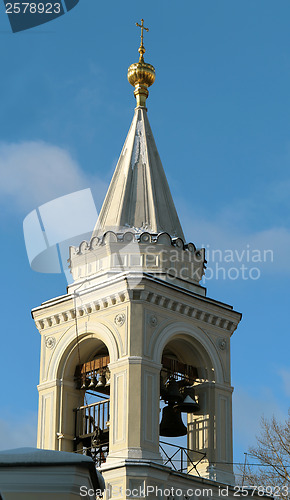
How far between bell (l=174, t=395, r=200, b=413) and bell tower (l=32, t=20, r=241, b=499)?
2 cm

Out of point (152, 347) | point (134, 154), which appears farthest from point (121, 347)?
point (134, 154)

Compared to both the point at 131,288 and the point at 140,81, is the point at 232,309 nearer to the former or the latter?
the point at 131,288

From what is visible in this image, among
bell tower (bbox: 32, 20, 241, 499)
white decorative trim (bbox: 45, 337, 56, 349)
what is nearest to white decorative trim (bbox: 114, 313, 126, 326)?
bell tower (bbox: 32, 20, 241, 499)

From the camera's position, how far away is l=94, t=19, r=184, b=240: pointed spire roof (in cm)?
2731

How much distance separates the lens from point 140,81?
29.6 metres

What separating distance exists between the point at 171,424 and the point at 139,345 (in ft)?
6.76

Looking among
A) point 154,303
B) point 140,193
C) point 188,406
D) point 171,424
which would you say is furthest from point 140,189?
point 171,424

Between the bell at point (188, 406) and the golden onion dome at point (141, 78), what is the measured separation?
781 centimetres

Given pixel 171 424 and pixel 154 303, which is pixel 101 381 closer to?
pixel 171 424

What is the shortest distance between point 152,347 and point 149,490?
3242mm

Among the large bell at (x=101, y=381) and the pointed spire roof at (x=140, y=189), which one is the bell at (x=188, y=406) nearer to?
the large bell at (x=101, y=381)

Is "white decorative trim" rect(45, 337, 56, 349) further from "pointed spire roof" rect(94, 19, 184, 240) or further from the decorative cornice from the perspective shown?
"pointed spire roof" rect(94, 19, 184, 240)

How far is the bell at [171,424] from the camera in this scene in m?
26.1

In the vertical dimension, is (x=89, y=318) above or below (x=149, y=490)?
above
